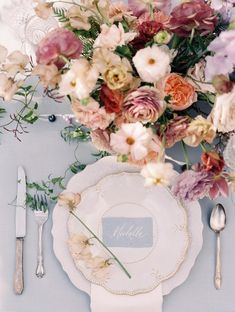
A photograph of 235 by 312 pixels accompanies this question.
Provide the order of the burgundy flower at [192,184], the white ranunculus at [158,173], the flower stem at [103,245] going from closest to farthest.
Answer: the white ranunculus at [158,173] → the burgundy flower at [192,184] → the flower stem at [103,245]

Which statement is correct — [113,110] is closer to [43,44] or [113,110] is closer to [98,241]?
[43,44]

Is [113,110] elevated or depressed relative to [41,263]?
elevated

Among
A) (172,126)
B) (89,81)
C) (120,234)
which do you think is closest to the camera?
(89,81)

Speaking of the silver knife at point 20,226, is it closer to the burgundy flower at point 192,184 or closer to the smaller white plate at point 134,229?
the smaller white plate at point 134,229

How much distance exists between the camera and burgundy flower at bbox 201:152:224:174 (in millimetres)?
854

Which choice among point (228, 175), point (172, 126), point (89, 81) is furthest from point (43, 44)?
point (228, 175)

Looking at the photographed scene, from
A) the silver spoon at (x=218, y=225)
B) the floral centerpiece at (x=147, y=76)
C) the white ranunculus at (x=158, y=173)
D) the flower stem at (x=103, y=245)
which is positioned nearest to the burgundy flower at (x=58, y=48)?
the floral centerpiece at (x=147, y=76)

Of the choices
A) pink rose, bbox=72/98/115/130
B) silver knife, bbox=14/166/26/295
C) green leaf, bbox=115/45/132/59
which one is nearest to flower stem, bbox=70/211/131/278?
silver knife, bbox=14/166/26/295

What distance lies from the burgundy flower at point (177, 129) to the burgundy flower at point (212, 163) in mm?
65

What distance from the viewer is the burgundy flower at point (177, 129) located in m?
0.90

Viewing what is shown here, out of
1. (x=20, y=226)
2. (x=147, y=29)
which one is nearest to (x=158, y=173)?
(x=147, y=29)

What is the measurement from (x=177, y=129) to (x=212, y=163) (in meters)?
0.09

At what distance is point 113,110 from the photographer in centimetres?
88

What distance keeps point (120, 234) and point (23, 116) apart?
0.31 meters
